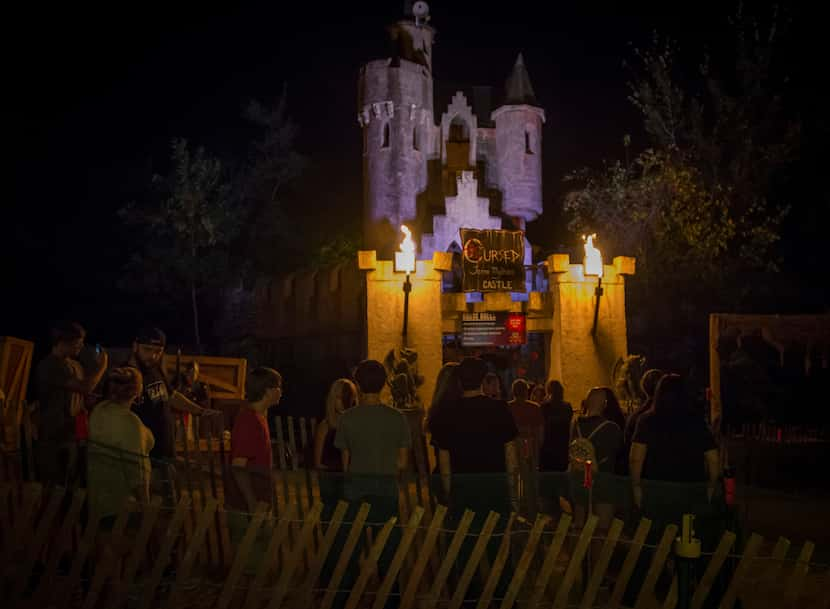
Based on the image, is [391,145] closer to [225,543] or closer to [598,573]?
[225,543]

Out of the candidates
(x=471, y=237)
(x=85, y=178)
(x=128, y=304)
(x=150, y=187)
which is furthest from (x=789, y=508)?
(x=85, y=178)

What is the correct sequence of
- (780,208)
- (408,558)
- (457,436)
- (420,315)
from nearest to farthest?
(457,436) < (408,558) < (420,315) < (780,208)

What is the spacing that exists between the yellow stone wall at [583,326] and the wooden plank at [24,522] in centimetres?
885

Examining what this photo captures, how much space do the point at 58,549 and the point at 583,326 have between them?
365 inches

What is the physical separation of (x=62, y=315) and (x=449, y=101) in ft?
70.0

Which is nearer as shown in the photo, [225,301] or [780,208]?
[780,208]

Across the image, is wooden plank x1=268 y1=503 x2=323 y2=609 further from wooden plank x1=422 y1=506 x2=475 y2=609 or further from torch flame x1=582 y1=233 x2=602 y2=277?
torch flame x1=582 y1=233 x2=602 y2=277

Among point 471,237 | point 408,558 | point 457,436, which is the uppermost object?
point 471,237

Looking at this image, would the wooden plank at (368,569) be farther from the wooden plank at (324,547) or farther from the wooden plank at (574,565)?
the wooden plank at (574,565)

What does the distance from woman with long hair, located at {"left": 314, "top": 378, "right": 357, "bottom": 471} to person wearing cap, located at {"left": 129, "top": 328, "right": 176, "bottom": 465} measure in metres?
1.24

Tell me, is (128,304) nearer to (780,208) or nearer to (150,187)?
(150,187)

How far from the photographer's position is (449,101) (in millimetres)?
39406

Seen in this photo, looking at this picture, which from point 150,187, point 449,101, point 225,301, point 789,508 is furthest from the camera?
point 449,101

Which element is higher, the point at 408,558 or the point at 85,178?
the point at 85,178
